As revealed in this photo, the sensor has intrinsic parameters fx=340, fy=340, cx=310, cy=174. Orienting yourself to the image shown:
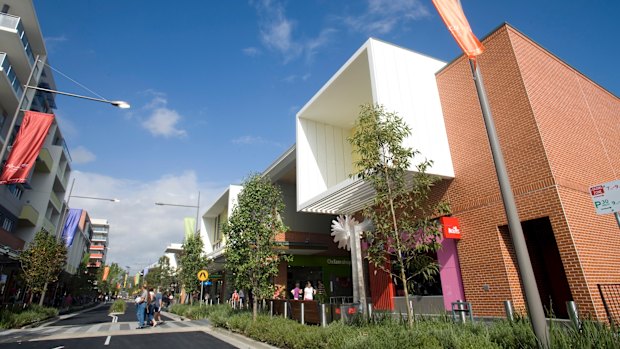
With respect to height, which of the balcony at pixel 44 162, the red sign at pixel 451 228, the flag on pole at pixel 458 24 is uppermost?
the balcony at pixel 44 162

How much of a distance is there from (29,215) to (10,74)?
12242mm

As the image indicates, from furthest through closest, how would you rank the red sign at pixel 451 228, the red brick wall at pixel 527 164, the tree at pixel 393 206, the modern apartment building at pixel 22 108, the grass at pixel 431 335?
the modern apartment building at pixel 22 108
the red sign at pixel 451 228
the red brick wall at pixel 527 164
the tree at pixel 393 206
the grass at pixel 431 335

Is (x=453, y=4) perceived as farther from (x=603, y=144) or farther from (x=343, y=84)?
(x=603, y=144)

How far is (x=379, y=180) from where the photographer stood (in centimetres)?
845

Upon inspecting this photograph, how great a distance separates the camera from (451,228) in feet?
40.0

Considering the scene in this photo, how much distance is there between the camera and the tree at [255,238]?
1440 centimetres

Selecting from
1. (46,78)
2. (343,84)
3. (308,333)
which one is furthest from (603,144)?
(46,78)

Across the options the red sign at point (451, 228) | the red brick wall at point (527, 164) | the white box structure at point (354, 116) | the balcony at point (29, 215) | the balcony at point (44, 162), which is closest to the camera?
the red brick wall at point (527, 164)

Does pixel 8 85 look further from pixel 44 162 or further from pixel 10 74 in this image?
pixel 44 162

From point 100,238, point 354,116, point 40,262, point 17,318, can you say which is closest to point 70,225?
point 40,262

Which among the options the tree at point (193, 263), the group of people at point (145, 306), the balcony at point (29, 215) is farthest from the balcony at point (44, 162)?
the group of people at point (145, 306)

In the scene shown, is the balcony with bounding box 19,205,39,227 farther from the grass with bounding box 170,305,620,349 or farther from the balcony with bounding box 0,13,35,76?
the grass with bounding box 170,305,620,349

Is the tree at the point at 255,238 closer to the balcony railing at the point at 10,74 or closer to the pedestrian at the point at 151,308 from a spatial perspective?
the pedestrian at the point at 151,308

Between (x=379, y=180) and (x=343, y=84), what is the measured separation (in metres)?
9.18
